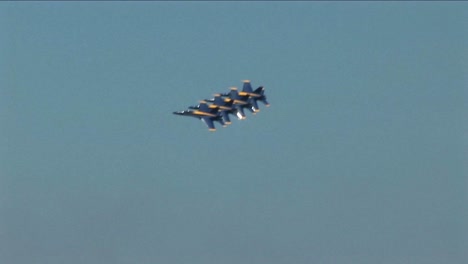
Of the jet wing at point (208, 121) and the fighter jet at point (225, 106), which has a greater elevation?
the fighter jet at point (225, 106)

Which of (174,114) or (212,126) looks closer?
(174,114)

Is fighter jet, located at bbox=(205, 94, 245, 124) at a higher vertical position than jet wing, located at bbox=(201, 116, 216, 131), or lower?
higher

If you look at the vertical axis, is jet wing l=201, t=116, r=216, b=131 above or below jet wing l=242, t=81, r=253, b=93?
below

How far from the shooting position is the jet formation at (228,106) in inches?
3561

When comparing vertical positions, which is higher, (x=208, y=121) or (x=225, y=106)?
(x=225, y=106)

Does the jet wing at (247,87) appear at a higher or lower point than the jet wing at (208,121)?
higher

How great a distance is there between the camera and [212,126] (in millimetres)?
90125

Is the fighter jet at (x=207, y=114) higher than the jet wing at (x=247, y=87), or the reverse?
the jet wing at (x=247, y=87)

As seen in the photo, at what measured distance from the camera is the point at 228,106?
91.6 m

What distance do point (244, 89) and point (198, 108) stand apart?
15.4ft

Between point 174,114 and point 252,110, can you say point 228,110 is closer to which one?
point 252,110

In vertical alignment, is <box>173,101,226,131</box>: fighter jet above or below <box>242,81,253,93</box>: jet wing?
below

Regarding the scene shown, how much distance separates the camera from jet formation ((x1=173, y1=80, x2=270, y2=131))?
297 ft

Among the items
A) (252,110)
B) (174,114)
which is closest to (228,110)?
(252,110)
